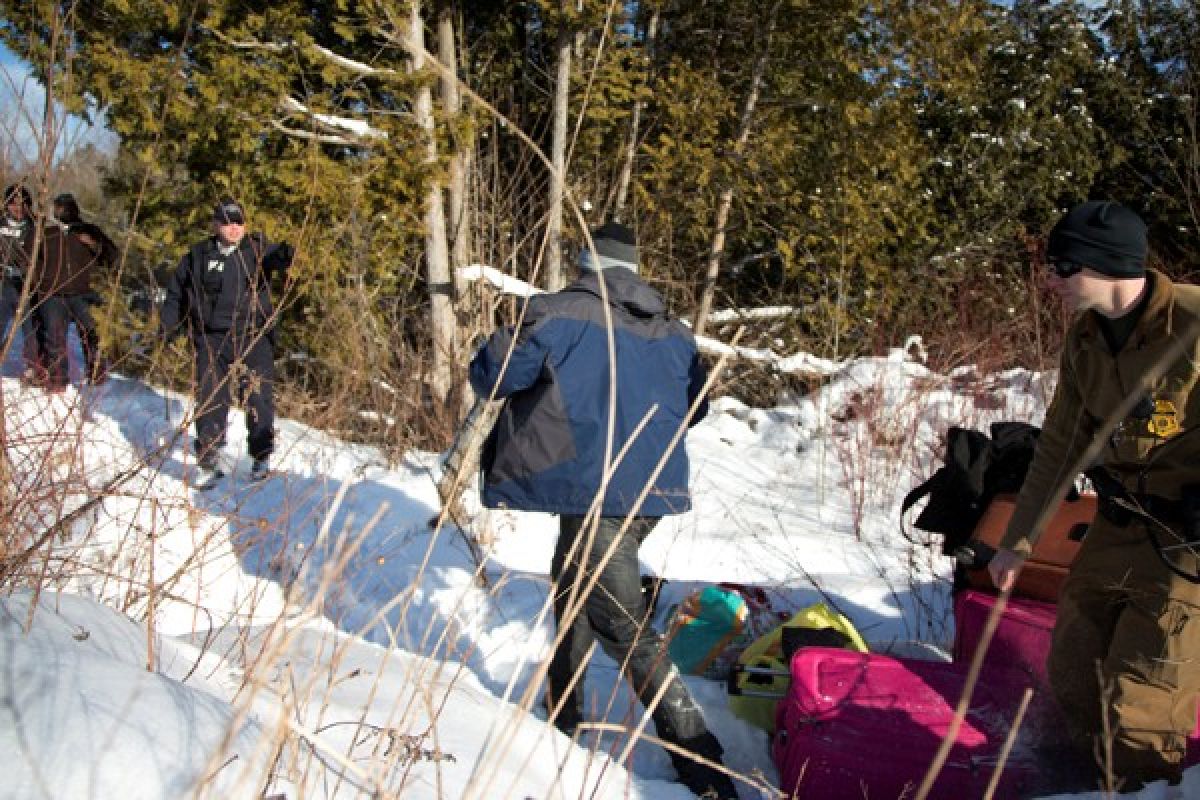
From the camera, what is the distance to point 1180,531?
6.36 ft

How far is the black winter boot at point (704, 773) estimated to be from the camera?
2.38 meters

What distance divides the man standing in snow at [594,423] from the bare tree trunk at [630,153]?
17.4 ft

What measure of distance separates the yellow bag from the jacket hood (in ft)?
4.01

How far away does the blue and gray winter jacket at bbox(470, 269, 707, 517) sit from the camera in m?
2.59

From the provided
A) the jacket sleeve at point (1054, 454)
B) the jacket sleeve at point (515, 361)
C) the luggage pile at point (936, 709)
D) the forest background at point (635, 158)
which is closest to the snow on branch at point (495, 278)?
the forest background at point (635, 158)

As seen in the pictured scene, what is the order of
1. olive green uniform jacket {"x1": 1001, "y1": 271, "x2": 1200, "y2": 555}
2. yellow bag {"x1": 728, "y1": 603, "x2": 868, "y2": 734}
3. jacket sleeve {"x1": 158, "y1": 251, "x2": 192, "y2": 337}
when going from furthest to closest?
jacket sleeve {"x1": 158, "y1": 251, "x2": 192, "y2": 337} < yellow bag {"x1": 728, "y1": 603, "x2": 868, "y2": 734} < olive green uniform jacket {"x1": 1001, "y1": 271, "x2": 1200, "y2": 555}

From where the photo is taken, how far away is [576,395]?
2.62 m

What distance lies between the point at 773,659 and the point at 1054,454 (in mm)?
1225

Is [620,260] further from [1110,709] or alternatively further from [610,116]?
[610,116]

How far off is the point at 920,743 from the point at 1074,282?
131cm

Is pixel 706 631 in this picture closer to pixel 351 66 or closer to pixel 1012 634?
pixel 1012 634

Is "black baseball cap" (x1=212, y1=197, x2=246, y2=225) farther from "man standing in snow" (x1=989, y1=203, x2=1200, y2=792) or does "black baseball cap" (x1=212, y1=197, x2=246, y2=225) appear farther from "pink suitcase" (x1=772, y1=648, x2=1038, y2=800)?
"man standing in snow" (x1=989, y1=203, x2=1200, y2=792)

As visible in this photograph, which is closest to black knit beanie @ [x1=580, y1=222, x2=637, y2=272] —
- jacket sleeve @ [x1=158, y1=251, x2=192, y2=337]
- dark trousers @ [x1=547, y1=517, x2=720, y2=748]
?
dark trousers @ [x1=547, y1=517, x2=720, y2=748]

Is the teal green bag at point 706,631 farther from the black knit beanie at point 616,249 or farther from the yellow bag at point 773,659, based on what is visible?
the black knit beanie at point 616,249
